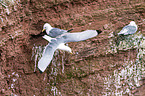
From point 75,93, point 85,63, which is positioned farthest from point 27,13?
point 75,93

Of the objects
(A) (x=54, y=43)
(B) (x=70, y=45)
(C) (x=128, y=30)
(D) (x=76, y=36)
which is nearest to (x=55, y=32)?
(A) (x=54, y=43)

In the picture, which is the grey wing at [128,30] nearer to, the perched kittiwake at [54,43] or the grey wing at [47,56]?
the perched kittiwake at [54,43]

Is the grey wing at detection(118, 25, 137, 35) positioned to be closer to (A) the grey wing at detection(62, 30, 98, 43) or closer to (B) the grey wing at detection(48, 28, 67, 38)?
(A) the grey wing at detection(62, 30, 98, 43)

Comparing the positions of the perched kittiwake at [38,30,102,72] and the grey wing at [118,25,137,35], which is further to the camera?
the grey wing at [118,25,137,35]

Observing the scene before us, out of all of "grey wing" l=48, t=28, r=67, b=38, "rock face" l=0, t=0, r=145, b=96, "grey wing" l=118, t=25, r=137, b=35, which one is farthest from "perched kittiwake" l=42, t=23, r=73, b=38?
"grey wing" l=118, t=25, r=137, b=35

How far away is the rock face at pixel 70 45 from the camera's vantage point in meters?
2.07

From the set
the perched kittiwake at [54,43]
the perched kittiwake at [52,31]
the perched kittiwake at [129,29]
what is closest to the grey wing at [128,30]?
the perched kittiwake at [129,29]

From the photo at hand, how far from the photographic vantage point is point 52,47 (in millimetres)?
1958

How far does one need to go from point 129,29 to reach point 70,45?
93 centimetres

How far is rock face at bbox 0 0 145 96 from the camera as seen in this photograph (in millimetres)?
2072

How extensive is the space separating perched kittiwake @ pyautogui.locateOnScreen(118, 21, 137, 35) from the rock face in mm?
99

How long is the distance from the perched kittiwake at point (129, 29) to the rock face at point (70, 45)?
0.10m

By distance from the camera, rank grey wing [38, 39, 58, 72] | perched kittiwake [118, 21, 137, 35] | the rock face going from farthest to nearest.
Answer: perched kittiwake [118, 21, 137, 35] < the rock face < grey wing [38, 39, 58, 72]

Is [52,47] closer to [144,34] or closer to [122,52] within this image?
[122,52]
